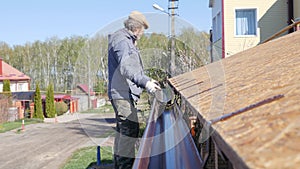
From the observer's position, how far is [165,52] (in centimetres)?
404

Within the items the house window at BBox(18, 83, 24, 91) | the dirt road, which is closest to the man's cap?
the dirt road

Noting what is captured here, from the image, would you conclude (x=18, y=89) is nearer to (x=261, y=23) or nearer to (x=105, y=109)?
(x=261, y=23)

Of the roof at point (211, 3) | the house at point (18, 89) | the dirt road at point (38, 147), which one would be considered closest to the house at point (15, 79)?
the house at point (18, 89)

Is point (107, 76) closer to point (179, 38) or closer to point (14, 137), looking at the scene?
Result: point (179, 38)

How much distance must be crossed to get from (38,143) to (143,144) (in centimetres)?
1336

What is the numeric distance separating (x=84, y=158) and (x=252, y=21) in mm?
7415

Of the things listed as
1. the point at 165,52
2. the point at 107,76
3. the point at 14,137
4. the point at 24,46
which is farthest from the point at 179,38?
the point at 24,46

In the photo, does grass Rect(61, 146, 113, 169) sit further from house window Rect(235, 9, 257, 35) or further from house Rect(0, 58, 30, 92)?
house Rect(0, 58, 30, 92)

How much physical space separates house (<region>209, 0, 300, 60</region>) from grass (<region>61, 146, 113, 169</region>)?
5458 mm

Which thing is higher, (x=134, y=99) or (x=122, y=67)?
(x=122, y=67)

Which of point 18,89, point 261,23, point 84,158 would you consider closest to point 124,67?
point 84,158

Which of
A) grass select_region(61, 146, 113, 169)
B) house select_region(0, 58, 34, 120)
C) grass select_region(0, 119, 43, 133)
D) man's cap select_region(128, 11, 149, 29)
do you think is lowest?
grass select_region(0, 119, 43, 133)

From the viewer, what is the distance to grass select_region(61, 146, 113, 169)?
9196 millimetres

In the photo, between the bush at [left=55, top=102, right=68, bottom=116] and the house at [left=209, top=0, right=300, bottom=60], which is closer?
the house at [left=209, top=0, right=300, bottom=60]
